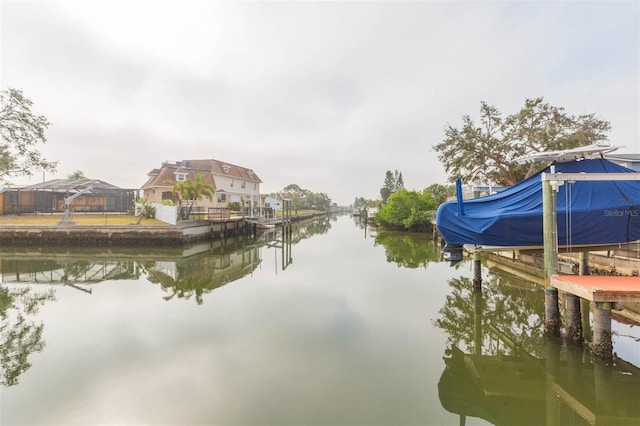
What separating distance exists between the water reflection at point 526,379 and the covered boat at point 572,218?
195 cm

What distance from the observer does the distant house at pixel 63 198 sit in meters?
28.3

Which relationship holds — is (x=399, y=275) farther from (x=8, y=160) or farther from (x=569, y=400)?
(x=8, y=160)

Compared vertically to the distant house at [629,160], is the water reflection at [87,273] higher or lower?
lower

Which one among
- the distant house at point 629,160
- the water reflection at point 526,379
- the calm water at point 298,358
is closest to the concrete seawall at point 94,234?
the calm water at point 298,358

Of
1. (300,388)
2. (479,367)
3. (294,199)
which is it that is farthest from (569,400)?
(294,199)

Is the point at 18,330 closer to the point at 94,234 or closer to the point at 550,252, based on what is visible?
the point at 550,252

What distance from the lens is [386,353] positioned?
531cm

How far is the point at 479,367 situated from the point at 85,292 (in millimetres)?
11084

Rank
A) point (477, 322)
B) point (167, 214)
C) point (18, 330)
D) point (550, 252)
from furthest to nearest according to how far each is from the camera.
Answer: point (167, 214)
point (477, 322)
point (18, 330)
point (550, 252)

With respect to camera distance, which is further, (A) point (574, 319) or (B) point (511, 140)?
(B) point (511, 140)

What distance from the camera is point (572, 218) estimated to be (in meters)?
6.40

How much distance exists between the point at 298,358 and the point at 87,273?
457 inches

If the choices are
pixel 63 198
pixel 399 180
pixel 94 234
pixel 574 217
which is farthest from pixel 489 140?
pixel 399 180

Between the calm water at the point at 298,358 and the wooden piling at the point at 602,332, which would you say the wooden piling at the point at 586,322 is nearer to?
the calm water at the point at 298,358
